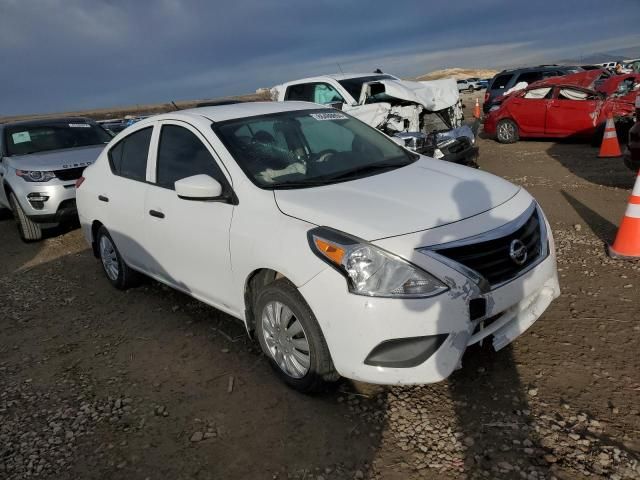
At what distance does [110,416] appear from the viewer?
3025 mm

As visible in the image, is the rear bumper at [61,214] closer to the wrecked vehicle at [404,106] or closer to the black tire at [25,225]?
the black tire at [25,225]

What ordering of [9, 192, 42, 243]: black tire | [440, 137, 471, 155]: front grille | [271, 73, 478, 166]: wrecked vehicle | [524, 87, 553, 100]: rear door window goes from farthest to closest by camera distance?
[524, 87, 553, 100]: rear door window < [271, 73, 478, 166]: wrecked vehicle < [440, 137, 471, 155]: front grille < [9, 192, 42, 243]: black tire

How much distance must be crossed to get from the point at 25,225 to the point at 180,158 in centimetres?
469

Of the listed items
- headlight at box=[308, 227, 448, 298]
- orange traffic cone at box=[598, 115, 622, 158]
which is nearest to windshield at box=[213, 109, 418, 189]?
headlight at box=[308, 227, 448, 298]

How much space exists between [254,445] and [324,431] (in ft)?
1.22

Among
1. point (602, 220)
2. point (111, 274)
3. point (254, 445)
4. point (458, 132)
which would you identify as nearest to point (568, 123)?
point (458, 132)

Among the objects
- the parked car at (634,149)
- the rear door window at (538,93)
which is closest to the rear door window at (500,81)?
the rear door window at (538,93)

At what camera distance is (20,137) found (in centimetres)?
778

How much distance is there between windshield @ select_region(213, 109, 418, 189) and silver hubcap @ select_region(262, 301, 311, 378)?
0.78 metres

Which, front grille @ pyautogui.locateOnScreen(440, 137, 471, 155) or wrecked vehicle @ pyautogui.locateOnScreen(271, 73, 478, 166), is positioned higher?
wrecked vehicle @ pyautogui.locateOnScreen(271, 73, 478, 166)

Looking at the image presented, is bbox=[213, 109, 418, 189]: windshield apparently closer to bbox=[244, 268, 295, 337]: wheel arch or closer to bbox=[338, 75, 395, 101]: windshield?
bbox=[244, 268, 295, 337]: wheel arch

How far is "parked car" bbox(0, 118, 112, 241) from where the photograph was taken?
686 centimetres

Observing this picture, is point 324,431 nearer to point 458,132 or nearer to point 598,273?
point 598,273

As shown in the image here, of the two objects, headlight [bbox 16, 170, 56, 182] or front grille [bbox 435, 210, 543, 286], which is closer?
front grille [bbox 435, 210, 543, 286]
